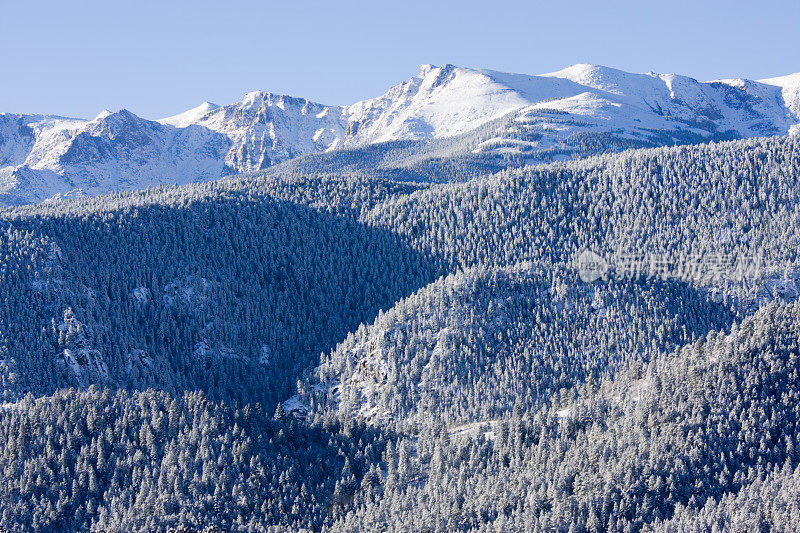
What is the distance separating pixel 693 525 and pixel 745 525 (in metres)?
11.0

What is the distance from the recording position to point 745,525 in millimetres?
197500

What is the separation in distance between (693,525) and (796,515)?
22082mm

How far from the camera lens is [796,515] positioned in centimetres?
19712

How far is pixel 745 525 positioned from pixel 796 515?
11248 mm

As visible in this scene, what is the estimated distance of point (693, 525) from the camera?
199 m
